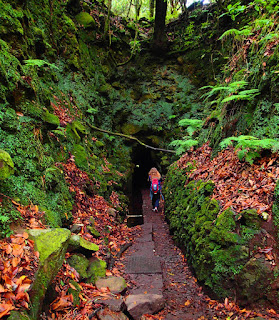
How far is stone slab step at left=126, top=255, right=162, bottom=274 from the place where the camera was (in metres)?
4.89

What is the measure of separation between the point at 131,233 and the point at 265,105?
5.90 metres

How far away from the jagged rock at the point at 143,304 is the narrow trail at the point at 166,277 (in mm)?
34

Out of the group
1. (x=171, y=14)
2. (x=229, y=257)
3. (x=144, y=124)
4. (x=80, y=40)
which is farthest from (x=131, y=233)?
(x=171, y=14)

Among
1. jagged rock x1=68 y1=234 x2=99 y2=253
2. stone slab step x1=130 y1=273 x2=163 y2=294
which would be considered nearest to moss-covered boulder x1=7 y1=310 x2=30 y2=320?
jagged rock x1=68 y1=234 x2=99 y2=253

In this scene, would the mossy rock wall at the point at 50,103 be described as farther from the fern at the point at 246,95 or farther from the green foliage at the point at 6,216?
the fern at the point at 246,95

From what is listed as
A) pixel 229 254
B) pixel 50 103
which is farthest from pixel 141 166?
pixel 229 254

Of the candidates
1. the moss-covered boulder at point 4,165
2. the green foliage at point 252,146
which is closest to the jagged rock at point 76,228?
the moss-covered boulder at point 4,165

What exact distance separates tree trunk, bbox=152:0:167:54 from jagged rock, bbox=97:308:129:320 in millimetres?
15521

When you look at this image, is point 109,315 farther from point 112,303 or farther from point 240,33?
point 240,33

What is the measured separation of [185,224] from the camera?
5785mm

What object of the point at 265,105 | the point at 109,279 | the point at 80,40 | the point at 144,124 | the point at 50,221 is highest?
the point at 80,40

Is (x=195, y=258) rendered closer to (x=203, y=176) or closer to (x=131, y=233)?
(x=203, y=176)

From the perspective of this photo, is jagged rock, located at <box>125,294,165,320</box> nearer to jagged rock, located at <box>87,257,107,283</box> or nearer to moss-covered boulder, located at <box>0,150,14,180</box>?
jagged rock, located at <box>87,257,107,283</box>

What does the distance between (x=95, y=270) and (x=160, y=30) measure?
15.3 metres
